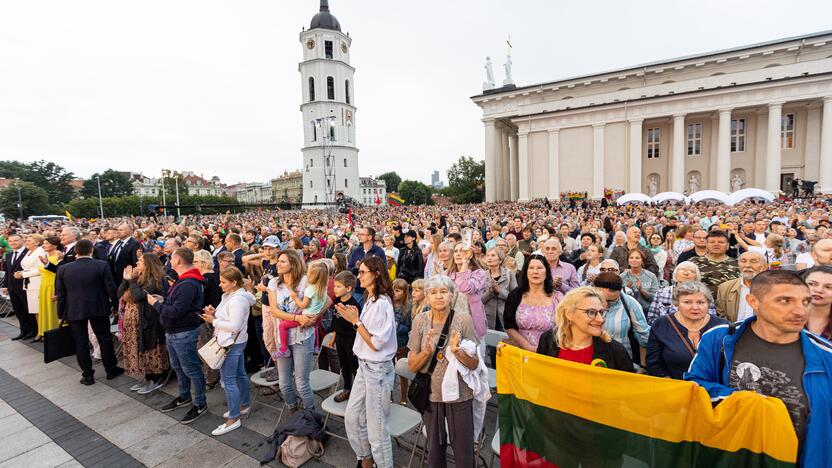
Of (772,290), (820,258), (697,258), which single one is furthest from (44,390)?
(820,258)

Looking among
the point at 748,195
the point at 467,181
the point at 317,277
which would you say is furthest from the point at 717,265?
the point at 467,181

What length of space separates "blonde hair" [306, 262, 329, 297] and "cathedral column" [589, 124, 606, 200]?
39952 mm

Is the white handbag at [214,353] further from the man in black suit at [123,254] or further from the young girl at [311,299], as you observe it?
the man in black suit at [123,254]

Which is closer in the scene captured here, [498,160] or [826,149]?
[826,149]

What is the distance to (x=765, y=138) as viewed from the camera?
117 feet

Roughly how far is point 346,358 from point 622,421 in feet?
9.83

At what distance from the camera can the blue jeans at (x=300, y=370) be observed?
169 inches

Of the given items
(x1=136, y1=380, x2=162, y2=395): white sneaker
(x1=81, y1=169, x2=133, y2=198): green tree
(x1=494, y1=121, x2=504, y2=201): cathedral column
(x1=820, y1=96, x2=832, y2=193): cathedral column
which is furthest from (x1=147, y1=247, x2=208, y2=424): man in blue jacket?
(x1=81, y1=169, x2=133, y2=198): green tree

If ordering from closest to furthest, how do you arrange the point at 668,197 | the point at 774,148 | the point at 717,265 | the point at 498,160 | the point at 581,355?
the point at 581,355 → the point at 717,265 → the point at 668,197 → the point at 774,148 → the point at 498,160

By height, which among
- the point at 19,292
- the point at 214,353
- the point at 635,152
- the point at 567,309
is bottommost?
the point at 214,353

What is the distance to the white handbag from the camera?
167 inches

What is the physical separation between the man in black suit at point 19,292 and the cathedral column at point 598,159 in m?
41.3

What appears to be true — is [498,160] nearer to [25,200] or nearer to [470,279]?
[470,279]

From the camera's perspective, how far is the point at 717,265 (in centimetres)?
501
